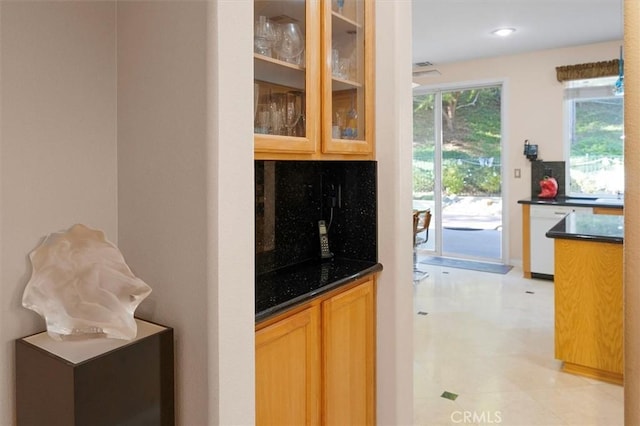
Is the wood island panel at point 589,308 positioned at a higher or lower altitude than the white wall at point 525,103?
lower

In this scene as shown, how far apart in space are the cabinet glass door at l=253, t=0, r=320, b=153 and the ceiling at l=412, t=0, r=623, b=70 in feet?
8.03

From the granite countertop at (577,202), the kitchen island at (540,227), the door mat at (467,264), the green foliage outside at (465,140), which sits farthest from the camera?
the green foliage outside at (465,140)

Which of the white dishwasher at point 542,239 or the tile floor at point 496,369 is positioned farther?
the white dishwasher at point 542,239

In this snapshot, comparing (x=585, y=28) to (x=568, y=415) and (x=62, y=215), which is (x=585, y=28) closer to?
(x=568, y=415)

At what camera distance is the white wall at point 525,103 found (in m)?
5.56

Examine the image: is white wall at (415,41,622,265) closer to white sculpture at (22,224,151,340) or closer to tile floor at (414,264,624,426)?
tile floor at (414,264,624,426)

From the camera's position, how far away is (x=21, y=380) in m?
1.18

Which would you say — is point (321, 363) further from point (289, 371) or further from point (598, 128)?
point (598, 128)

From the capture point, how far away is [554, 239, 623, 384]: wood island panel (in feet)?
9.25

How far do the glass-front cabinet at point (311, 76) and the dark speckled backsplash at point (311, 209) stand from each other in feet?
0.77

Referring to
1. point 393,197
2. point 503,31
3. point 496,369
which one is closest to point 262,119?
point 393,197

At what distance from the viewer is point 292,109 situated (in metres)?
1.73

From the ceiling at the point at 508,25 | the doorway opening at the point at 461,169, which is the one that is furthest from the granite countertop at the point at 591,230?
the doorway opening at the point at 461,169

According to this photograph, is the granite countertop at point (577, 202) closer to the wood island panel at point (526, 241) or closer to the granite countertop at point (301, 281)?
the wood island panel at point (526, 241)
